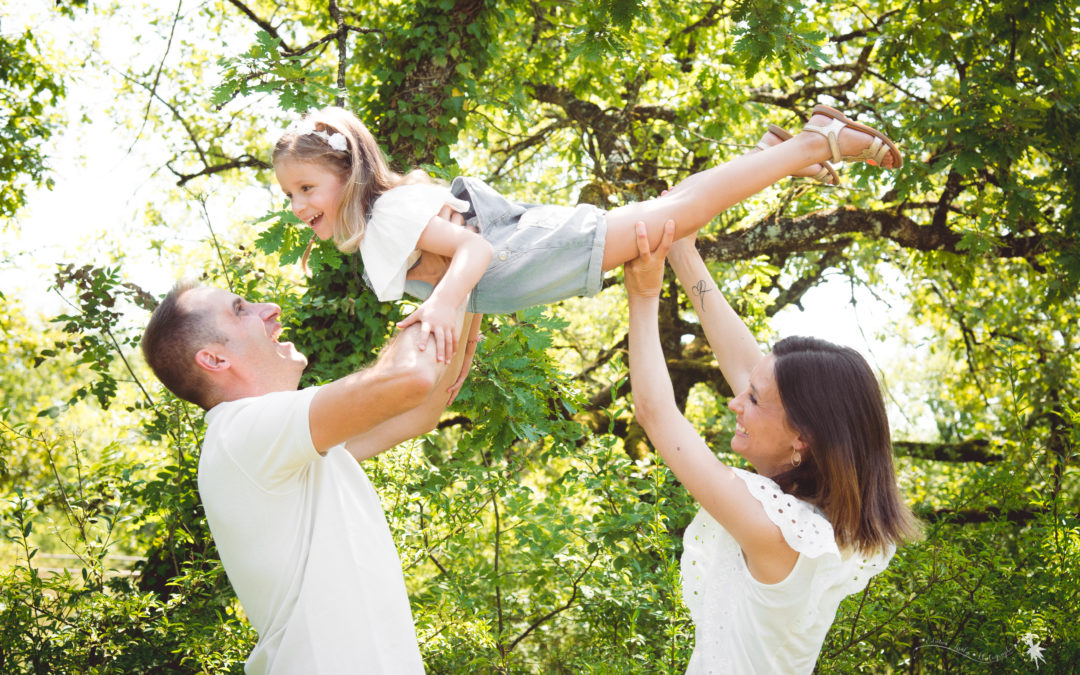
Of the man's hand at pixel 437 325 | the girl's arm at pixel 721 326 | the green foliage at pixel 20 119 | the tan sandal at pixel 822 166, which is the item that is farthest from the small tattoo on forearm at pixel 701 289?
the green foliage at pixel 20 119

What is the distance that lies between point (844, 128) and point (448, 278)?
1.27 meters

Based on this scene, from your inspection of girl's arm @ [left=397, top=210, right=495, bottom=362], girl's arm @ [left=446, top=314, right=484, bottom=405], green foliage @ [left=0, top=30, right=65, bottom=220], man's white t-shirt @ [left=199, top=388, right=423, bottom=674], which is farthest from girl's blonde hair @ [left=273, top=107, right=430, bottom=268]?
green foliage @ [left=0, top=30, right=65, bottom=220]

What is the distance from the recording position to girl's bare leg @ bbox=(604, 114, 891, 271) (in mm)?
2318

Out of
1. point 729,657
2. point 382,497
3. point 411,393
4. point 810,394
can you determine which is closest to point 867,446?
point 810,394

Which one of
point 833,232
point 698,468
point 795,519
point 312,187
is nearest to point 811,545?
point 795,519

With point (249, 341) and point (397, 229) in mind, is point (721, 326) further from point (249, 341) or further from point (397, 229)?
point (249, 341)

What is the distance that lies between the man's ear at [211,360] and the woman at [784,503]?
1.04 metres

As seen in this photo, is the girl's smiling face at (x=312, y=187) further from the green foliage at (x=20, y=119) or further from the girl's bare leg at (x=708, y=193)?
the green foliage at (x=20, y=119)

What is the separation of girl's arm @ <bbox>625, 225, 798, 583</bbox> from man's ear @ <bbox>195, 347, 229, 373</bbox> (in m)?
1.04

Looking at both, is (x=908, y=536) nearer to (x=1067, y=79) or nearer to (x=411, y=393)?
(x=411, y=393)

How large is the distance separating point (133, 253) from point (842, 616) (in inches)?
354

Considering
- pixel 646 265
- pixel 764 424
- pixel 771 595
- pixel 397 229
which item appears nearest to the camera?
pixel 771 595

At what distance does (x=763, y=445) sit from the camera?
2.11 metres

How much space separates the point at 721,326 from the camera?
8.04ft
